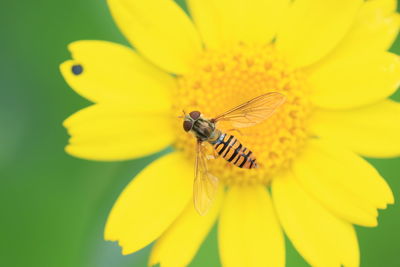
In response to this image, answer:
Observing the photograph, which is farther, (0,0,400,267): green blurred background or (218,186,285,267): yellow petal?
(0,0,400,267): green blurred background

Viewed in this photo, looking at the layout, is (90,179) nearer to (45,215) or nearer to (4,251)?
(45,215)

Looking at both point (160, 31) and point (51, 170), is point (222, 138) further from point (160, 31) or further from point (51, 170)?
point (51, 170)

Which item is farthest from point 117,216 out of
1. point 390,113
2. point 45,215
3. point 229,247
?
point 390,113

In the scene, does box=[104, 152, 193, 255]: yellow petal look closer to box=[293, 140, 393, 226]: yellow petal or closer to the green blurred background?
box=[293, 140, 393, 226]: yellow petal

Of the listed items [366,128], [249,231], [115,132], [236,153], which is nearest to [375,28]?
[366,128]

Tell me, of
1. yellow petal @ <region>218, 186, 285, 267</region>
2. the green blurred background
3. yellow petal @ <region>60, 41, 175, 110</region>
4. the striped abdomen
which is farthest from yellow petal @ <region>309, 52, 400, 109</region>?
the green blurred background

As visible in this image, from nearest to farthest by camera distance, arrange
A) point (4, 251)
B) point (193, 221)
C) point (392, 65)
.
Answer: point (392, 65)
point (193, 221)
point (4, 251)

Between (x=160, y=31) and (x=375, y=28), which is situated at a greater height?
(x=160, y=31)
